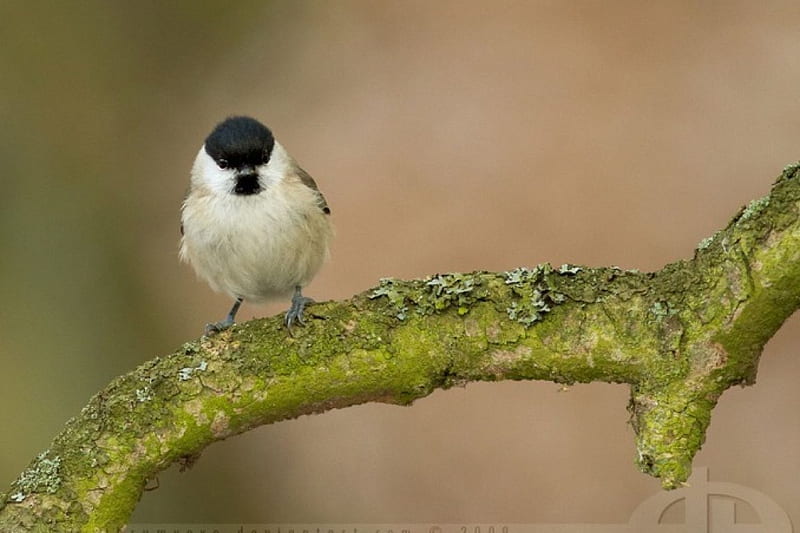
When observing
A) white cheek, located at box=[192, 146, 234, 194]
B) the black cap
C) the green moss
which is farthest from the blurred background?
the green moss

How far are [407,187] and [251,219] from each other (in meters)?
1.70

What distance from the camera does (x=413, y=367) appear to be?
1.77 m

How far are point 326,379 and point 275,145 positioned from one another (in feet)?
4.02

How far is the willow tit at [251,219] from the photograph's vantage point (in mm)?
2641

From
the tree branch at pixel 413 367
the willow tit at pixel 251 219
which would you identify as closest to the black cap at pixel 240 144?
the willow tit at pixel 251 219

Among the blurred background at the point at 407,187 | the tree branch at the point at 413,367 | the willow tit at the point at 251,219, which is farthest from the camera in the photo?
Result: the blurred background at the point at 407,187

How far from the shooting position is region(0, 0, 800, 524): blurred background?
380cm

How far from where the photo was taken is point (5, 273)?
3.78 m

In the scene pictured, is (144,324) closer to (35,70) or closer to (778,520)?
(35,70)

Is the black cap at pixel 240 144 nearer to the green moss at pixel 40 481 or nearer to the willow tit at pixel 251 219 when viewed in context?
the willow tit at pixel 251 219

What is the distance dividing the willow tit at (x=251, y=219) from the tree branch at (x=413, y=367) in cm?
79

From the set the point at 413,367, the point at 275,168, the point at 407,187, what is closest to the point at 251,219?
the point at 275,168

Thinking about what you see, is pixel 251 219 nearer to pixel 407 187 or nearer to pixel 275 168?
pixel 275 168

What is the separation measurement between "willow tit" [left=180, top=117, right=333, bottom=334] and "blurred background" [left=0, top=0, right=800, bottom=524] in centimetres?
130
